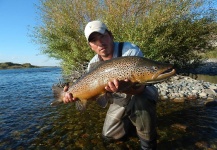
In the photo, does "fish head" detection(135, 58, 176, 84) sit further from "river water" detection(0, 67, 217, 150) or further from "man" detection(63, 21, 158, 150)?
"river water" detection(0, 67, 217, 150)

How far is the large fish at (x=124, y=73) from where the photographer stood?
3.35 m

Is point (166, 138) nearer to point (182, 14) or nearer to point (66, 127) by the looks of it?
point (66, 127)

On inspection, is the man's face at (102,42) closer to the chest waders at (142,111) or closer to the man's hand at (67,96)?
the chest waders at (142,111)

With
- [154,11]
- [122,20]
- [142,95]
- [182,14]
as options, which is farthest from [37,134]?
[182,14]

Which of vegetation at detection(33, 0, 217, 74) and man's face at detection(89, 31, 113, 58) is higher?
vegetation at detection(33, 0, 217, 74)

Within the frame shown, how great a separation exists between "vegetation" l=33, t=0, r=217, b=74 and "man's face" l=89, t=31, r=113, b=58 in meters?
7.41

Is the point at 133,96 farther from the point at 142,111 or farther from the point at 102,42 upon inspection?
the point at 102,42

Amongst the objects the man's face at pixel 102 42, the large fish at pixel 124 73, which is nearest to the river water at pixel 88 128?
the large fish at pixel 124 73

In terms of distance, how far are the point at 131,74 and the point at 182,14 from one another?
1176cm

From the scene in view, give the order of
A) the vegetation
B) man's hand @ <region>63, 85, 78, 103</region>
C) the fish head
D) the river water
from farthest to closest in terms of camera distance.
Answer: the vegetation < the river water < man's hand @ <region>63, 85, 78, 103</region> < the fish head

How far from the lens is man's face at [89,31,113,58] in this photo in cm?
430

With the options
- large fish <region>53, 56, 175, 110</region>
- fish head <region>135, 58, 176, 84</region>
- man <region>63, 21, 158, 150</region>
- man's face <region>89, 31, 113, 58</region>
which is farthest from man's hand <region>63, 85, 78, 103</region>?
fish head <region>135, 58, 176, 84</region>

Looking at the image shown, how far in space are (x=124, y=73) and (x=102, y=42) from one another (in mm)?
1116

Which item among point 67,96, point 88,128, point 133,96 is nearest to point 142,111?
point 133,96
